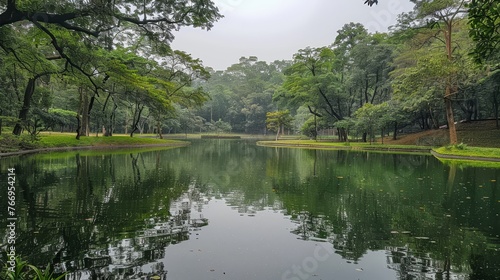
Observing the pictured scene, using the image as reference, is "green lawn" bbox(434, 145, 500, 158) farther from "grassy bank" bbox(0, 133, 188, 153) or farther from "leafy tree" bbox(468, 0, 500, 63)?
"grassy bank" bbox(0, 133, 188, 153)

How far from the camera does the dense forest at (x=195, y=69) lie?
10523 mm

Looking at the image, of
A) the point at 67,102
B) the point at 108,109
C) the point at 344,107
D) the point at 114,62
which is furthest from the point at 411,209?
the point at 67,102

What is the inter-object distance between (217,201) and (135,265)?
15.1 ft

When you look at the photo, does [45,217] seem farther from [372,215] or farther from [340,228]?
[372,215]

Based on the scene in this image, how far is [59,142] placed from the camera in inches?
1054

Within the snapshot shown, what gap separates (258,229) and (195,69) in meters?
34.5

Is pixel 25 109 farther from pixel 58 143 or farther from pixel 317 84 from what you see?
pixel 317 84

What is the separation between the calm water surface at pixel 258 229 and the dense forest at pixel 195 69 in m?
3.33

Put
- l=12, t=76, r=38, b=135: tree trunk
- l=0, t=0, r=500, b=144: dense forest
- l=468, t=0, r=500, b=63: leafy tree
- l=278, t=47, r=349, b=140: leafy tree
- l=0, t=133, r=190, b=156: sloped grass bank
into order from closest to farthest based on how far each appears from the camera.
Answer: l=468, t=0, r=500, b=63: leafy tree, l=0, t=0, r=500, b=144: dense forest, l=0, t=133, r=190, b=156: sloped grass bank, l=12, t=76, r=38, b=135: tree trunk, l=278, t=47, r=349, b=140: leafy tree

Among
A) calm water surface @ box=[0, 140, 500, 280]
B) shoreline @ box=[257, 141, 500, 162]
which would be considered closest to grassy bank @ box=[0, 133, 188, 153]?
calm water surface @ box=[0, 140, 500, 280]

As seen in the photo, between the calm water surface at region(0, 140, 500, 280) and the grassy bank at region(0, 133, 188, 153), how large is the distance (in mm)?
10798

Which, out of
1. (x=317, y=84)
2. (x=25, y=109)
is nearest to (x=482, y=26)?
(x=25, y=109)

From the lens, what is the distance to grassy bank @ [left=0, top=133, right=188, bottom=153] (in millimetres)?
20467

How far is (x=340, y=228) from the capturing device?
6492 mm
